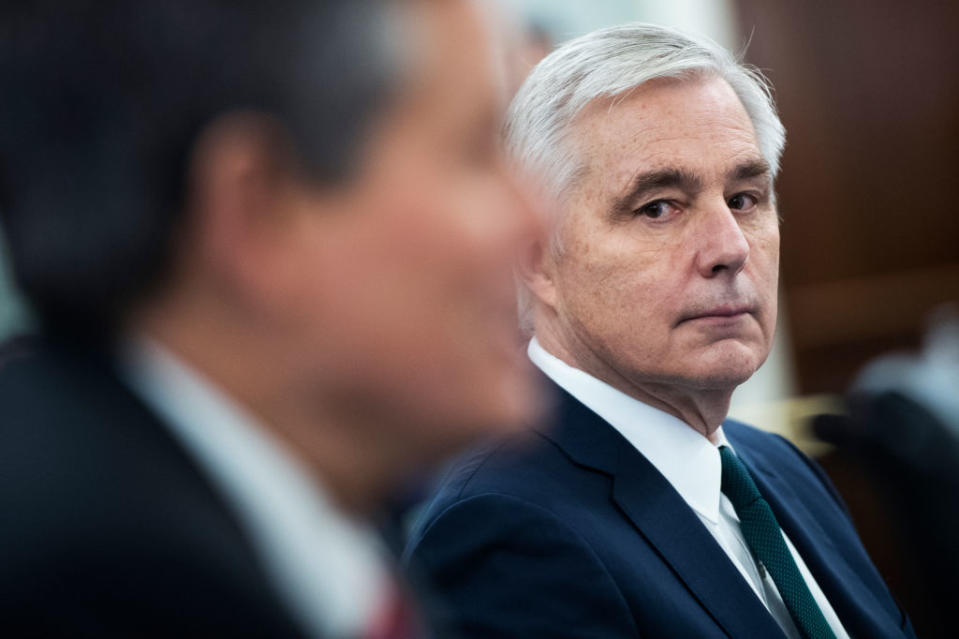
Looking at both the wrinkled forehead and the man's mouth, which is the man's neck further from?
the wrinkled forehead

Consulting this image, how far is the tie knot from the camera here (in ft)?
5.78

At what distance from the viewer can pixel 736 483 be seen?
1.78 m

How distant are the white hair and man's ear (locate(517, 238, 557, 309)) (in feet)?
0.12

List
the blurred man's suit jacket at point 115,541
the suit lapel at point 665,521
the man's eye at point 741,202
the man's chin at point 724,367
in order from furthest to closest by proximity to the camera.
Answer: the man's eye at point 741,202
the man's chin at point 724,367
the suit lapel at point 665,521
the blurred man's suit jacket at point 115,541

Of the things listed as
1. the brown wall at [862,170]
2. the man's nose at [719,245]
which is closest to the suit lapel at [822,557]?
the man's nose at [719,245]

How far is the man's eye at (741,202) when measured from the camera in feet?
6.03

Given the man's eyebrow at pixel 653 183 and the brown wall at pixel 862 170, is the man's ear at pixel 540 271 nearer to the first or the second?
the man's eyebrow at pixel 653 183

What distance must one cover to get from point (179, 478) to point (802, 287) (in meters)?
4.20

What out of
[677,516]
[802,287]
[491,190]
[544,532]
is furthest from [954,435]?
[802,287]

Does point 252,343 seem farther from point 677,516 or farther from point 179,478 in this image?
point 677,516

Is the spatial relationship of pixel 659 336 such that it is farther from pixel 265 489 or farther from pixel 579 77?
pixel 265 489

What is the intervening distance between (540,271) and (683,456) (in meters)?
0.38

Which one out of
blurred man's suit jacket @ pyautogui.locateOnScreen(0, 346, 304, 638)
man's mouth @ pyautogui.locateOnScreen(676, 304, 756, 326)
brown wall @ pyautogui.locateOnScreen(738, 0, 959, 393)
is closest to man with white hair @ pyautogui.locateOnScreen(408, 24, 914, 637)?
man's mouth @ pyautogui.locateOnScreen(676, 304, 756, 326)

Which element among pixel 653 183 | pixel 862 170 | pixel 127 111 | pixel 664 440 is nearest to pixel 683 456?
pixel 664 440
